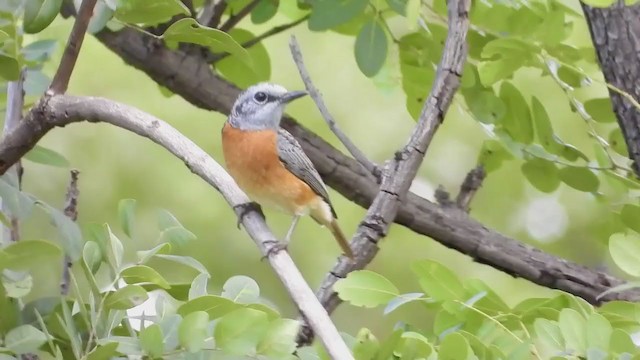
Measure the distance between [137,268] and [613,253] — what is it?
684 mm

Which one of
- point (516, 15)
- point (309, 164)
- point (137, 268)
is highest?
point (516, 15)

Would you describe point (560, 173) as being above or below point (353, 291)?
above

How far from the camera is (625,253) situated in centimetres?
147

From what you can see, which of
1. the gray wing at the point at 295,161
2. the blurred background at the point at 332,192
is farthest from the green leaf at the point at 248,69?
the blurred background at the point at 332,192

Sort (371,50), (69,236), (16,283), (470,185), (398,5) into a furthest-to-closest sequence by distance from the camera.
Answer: (470,185) → (371,50) → (398,5) → (69,236) → (16,283)

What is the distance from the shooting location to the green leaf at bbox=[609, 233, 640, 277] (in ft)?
4.79

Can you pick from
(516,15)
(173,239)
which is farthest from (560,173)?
(173,239)

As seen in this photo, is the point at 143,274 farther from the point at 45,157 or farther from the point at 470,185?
the point at 470,185

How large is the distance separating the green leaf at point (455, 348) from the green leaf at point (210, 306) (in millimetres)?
278

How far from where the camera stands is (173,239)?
1.61 metres

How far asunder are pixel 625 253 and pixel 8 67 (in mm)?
1002

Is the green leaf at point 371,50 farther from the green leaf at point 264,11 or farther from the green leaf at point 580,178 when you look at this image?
the green leaf at point 580,178

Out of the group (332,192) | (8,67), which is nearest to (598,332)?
(8,67)

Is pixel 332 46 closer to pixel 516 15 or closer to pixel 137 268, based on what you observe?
pixel 516 15
